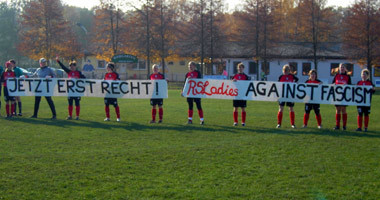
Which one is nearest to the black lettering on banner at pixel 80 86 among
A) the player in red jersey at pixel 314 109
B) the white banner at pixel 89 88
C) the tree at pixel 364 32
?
the white banner at pixel 89 88

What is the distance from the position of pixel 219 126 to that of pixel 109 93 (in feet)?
14.0

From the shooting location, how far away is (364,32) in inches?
1535

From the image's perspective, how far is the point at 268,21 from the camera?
1784 inches

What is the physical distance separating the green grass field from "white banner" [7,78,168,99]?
1.85 meters

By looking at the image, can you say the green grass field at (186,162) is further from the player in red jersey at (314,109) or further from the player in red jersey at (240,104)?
the player in red jersey at (240,104)

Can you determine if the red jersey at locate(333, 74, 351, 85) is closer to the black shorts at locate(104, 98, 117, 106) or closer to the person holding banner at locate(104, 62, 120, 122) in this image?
the person holding banner at locate(104, 62, 120, 122)

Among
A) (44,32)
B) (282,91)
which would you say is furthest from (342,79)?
(44,32)

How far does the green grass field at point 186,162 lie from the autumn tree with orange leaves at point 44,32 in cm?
3872

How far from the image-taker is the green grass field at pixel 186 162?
19.4ft

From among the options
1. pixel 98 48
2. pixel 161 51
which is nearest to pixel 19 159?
pixel 161 51

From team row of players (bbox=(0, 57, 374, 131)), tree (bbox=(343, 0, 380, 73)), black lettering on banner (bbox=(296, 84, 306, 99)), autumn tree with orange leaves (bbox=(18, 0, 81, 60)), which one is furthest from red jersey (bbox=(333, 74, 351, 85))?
autumn tree with orange leaves (bbox=(18, 0, 81, 60))

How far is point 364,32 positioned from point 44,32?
37181mm

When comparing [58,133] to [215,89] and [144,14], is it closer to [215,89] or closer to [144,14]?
[215,89]

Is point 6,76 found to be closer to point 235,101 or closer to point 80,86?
point 80,86
